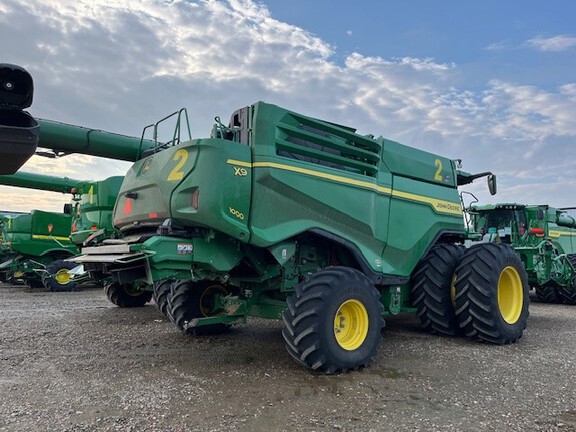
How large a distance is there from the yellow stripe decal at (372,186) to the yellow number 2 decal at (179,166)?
473 mm

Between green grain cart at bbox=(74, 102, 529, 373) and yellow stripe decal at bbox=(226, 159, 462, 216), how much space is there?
0.05 ft

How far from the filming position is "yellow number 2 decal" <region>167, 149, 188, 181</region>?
481cm

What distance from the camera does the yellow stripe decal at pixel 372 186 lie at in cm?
495

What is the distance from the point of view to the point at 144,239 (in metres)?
4.80

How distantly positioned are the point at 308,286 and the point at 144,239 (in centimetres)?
169

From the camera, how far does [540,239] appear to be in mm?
12328

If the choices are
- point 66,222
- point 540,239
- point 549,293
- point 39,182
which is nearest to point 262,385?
point 540,239

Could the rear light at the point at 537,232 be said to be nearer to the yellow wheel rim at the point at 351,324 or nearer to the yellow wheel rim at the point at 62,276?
the yellow wheel rim at the point at 351,324

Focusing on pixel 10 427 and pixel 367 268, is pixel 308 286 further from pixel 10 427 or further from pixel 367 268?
pixel 10 427

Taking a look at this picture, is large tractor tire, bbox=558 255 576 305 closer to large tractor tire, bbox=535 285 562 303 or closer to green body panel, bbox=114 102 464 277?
large tractor tire, bbox=535 285 562 303

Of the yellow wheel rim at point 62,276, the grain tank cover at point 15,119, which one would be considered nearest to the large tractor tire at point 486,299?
the grain tank cover at point 15,119

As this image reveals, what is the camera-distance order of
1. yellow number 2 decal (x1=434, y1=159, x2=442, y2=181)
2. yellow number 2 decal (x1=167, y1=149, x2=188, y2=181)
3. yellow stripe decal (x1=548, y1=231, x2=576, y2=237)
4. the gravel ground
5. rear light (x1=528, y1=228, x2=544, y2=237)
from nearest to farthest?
the gravel ground, yellow number 2 decal (x1=167, y1=149, x2=188, y2=181), yellow number 2 decal (x1=434, y1=159, x2=442, y2=181), rear light (x1=528, y1=228, x2=544, y2=237), yellow stripe decal (x1=548, y1=231, x2=576, y2=237)

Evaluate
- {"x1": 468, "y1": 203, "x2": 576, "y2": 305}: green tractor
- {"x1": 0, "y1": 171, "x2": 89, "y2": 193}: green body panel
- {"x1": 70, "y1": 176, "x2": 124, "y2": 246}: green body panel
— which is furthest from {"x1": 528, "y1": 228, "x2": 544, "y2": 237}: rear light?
{"x1": 0, "y1": 171, "x2": 89, "y2": 193}: green body panel

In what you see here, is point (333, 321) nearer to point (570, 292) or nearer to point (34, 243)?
point (570, 292)
